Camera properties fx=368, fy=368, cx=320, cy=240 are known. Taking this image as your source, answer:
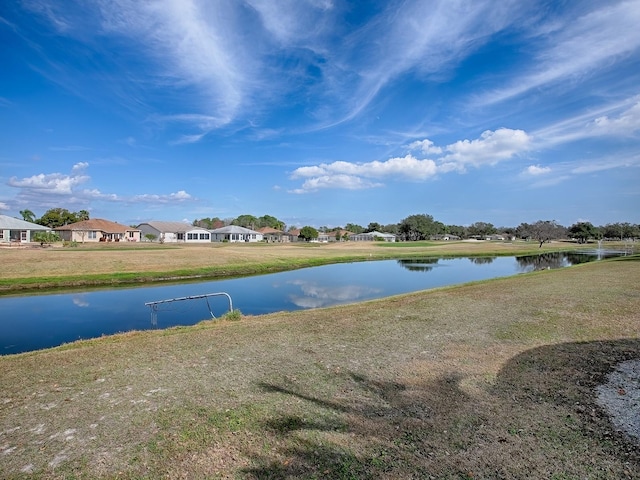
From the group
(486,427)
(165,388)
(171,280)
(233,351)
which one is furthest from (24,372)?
(171,280)

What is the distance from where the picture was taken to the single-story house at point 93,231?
2643 inches

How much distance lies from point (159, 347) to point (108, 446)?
5.04 meters

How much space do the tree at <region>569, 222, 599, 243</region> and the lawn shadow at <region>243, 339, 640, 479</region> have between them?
140389 millimetres

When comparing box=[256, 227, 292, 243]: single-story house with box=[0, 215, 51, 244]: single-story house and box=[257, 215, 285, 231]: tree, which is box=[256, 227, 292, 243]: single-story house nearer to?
box=[257, 215, 285, 231]: tree

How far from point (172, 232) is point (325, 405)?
8671cm

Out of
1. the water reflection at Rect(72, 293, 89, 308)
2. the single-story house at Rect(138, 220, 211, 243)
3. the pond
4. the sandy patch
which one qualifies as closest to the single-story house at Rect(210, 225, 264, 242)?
the single-story house at Rect(138, 220, 211, 243)

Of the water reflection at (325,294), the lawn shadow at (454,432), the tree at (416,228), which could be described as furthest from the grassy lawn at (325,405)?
the tree at (416,228)

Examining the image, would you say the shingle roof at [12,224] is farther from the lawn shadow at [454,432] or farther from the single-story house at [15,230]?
the lawn shadow at [454,432]

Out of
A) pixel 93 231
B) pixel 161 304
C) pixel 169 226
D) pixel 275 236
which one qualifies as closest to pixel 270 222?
pixel 275 236

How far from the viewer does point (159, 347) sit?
955 cm

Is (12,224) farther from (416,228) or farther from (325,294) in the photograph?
(416,228)

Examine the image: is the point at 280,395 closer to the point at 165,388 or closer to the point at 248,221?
the point at 165,388

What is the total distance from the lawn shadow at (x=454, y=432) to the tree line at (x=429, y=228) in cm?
9605

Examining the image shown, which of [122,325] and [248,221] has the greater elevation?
[248,221]
